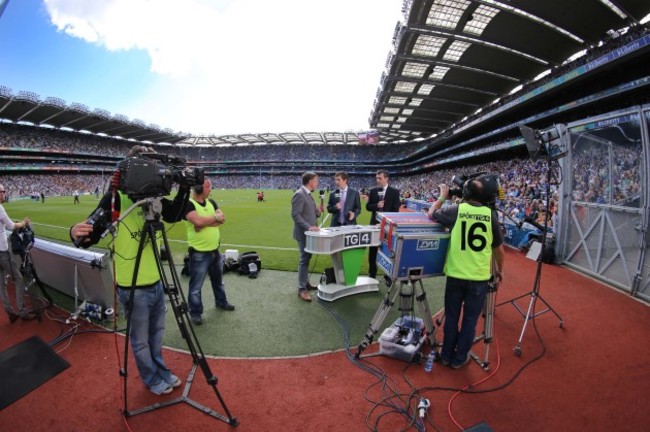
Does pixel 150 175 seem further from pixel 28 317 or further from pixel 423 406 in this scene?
pixel 28 317

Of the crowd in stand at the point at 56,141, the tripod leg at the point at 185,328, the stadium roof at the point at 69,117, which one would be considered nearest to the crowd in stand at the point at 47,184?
the crowd in stand at the point at 56,141

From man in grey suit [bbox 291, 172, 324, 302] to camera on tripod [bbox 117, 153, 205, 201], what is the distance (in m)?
2.89

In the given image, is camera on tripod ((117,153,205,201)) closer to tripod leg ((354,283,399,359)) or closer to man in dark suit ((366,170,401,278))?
tripod leg ((354,283,399,359))

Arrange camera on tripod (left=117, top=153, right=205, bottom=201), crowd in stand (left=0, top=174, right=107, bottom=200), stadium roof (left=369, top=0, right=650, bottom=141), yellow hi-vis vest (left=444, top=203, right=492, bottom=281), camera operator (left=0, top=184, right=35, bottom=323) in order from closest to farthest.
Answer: camera on tripod (left=117, top=153, right=205, bottom=201) < yellow hi-vis vest (left=444, top=203, right=492, bottom=281) < camera operator (left=0, top=184, right=35, bottom=323) < stadium roof (left=369, top=0, right=650, bottom=141) < crowd in stand (left=0, top=174, right=107, bottom=200)

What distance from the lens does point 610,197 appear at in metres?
6.55

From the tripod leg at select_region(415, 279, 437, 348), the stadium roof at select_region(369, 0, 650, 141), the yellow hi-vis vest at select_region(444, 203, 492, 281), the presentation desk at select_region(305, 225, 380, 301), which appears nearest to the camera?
the yellow hi-vis vest at select_region(444, 203, 492, 281)

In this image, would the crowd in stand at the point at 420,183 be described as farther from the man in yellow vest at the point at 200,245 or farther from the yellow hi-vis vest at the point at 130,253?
the yellow hi-vis vest at the point at 130,253

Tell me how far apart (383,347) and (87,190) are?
236 feet

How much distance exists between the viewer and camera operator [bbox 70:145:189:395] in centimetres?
296

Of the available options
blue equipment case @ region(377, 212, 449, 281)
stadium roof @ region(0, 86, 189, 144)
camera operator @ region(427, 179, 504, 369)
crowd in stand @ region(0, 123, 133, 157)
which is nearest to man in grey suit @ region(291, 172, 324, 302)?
blue equipment case @ region(377, 212, 449, 281)

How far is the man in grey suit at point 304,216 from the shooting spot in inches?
225

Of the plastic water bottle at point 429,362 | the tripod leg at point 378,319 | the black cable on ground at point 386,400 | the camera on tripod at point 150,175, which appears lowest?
the black cable on ground at point 386,400

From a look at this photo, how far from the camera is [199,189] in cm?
471

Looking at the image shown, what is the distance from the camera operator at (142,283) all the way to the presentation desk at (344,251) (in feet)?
8.86
